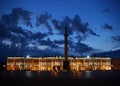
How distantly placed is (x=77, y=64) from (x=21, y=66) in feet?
92.6

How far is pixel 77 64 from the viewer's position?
130750 mm

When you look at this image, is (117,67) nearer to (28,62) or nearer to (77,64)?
(77,64)

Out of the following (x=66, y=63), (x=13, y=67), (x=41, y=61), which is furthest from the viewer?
(x=41, y=61)

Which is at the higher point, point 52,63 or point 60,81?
point 52,63

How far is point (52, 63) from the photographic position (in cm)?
12850

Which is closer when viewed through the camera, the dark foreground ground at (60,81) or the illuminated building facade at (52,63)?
the dark foreground ground at (60,81)

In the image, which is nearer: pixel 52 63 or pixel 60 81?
pixel 60 81

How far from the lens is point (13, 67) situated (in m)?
122

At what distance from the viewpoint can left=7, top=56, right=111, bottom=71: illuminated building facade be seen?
410ft

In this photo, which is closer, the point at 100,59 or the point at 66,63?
the point at 66,63

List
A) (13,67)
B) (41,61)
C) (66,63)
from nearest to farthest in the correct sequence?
(66,63) → (13,67) → (41,61)

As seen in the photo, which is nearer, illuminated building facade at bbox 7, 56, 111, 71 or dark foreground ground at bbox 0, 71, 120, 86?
dark foreground ground at bbox 0, 71, 120, 86

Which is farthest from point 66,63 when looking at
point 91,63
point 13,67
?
point 91,63

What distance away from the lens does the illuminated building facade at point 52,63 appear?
125m
